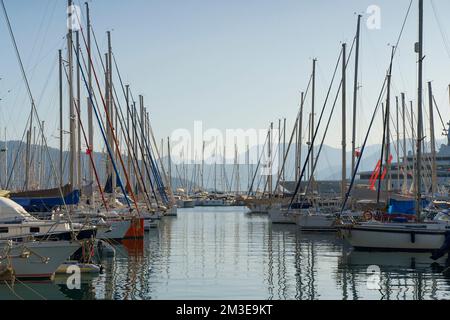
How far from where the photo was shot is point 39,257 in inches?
1074

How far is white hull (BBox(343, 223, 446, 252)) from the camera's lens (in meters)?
37.8

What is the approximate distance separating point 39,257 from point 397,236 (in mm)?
19526

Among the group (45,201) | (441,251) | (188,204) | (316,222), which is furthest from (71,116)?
(188,204)

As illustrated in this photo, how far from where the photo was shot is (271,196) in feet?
324

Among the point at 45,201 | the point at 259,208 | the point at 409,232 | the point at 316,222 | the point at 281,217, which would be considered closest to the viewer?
the point at 409,232

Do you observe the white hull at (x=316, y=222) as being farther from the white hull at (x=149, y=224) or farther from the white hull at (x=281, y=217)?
Answer: the white hull at (x=149, y=224)

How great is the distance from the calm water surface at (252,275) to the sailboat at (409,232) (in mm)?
822

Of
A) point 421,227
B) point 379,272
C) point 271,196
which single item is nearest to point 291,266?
point 379,272

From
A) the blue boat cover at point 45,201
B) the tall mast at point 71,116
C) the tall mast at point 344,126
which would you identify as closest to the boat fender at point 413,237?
the tall mast at point 344,126

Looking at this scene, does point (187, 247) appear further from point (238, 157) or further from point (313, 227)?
point (238, 157)

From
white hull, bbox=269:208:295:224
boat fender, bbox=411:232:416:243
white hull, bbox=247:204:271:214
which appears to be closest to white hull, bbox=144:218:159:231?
white hull, bbox=269:208:295:224

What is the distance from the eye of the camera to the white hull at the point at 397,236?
124 ft

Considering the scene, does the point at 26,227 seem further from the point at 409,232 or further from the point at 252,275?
the point at 409,232
